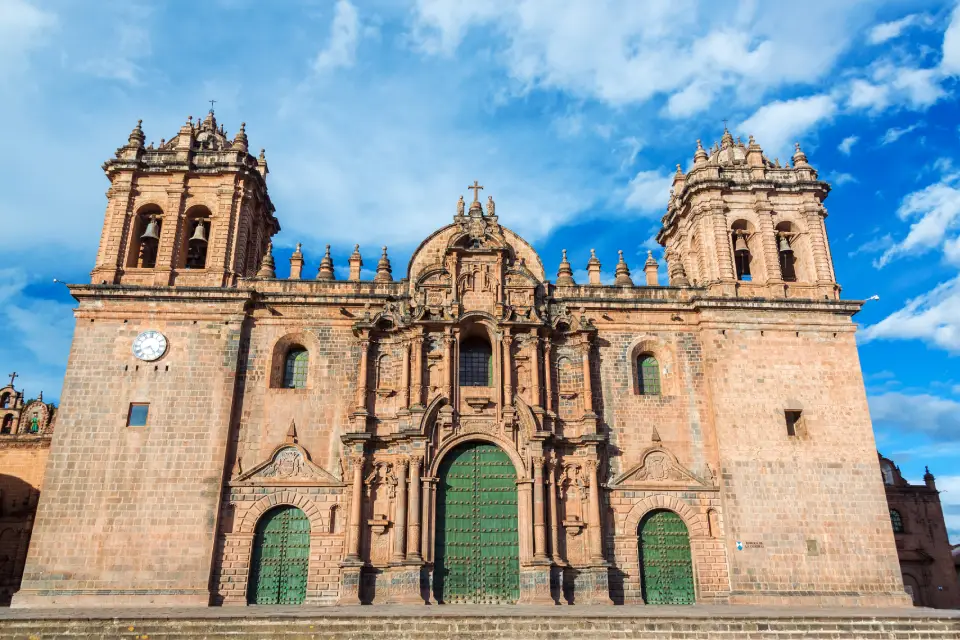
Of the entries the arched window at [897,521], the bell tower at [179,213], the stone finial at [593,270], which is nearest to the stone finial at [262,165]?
the bell tower at [179,213]

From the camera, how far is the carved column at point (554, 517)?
19969 millimetres

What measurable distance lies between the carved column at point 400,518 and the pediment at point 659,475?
19.9 ft

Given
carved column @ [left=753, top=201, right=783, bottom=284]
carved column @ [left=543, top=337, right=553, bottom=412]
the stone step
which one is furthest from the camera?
carved column @ [left=753, top=201, right=783, bottom=284]

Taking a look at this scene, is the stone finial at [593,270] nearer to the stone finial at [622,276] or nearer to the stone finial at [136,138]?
the stone finial at [622,276]

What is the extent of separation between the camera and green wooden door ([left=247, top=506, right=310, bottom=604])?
64.1 ft

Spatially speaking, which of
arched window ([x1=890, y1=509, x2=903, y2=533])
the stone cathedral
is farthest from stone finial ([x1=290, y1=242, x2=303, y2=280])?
arched window ([x1=890, y1=509, x2=903, y2=533])

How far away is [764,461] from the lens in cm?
2108

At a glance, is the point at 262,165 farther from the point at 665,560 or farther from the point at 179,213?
the point at 665,560

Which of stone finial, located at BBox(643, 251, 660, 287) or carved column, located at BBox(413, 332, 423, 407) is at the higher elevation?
stone finial, located at BBox(643, 251, 660, 287)

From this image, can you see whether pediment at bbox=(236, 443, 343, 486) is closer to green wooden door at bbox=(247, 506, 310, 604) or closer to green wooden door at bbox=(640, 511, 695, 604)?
green wooden door at bbox=(247, 506, 310, 604)

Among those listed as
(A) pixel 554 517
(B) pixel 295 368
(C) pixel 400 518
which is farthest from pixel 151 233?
(A) pixel 554 517

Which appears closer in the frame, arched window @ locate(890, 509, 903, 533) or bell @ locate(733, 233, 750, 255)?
bell @ locate(733, 233, 750, 255)

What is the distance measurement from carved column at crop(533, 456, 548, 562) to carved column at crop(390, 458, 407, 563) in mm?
3604

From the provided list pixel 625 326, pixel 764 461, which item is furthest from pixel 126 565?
pixel 764 461
